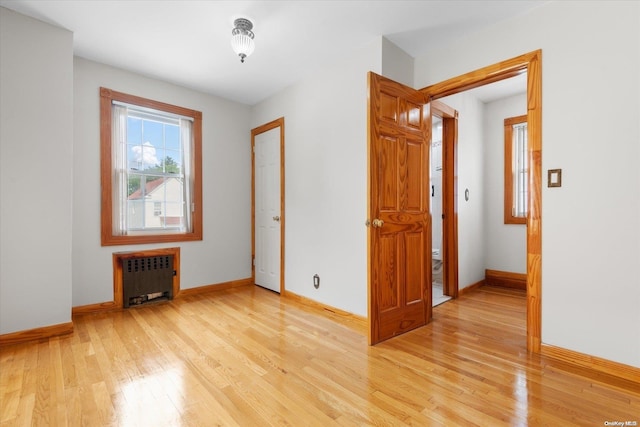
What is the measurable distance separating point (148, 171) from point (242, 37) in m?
2.01

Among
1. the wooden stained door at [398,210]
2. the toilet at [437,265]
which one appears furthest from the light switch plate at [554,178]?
the toilet at [437,265]

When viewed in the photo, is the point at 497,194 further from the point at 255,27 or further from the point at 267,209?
the point at 255,27

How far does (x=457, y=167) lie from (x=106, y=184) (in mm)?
3936

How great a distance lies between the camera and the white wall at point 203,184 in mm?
3012

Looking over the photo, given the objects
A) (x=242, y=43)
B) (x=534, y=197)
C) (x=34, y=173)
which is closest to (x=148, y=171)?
(x=34, y=173)

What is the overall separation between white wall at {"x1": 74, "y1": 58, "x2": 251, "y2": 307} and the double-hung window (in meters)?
0.08

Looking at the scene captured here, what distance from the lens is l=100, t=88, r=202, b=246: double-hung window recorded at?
319cm

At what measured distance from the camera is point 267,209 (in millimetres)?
4051

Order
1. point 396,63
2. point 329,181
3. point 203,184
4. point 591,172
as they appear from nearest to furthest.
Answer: point 591,172 → point 396,63 → point 329,181 → point 203,184

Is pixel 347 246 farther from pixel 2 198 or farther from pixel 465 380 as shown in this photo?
pixel 2 198

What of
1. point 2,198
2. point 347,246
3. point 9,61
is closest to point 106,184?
point 2,198

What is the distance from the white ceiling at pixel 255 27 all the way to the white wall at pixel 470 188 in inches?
49.4

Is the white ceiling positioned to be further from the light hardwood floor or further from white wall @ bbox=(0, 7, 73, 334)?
the light hardwood floor

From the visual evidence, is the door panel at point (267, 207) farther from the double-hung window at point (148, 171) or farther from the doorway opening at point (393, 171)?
the doorway opening at point (393, 171)
